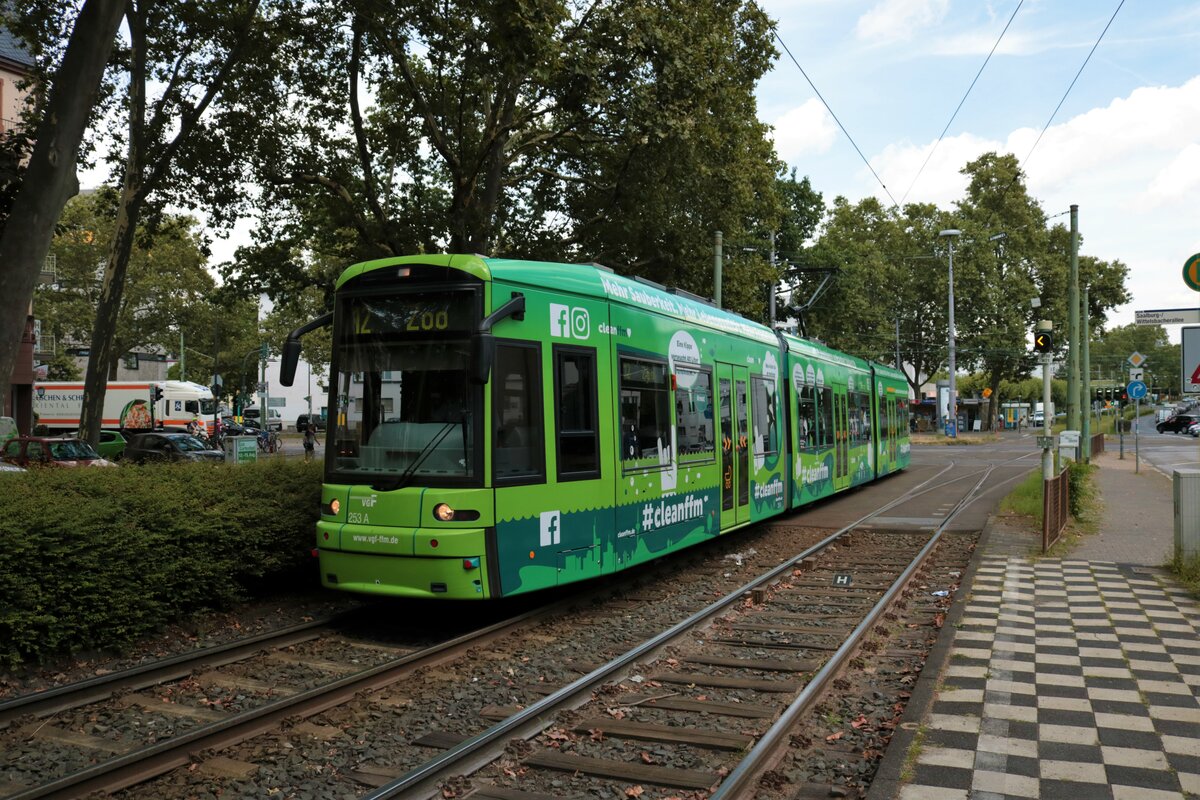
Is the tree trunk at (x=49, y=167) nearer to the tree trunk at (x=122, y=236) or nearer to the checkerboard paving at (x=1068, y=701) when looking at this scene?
the tree trunk at (x=122, y=236)

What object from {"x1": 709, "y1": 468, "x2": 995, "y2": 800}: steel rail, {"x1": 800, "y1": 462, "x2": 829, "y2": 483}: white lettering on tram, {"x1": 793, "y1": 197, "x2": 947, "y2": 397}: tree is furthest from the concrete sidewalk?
{"x1": 793, "y1": 197, "x2": 947, "y2": 397}: tree

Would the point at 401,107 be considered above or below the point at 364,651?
above

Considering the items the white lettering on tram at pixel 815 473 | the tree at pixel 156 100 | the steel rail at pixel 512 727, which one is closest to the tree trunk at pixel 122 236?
the tree at pixel 156 100

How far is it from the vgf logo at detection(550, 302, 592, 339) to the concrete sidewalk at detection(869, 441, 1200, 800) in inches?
163

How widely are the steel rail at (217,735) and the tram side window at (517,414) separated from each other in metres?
1.58

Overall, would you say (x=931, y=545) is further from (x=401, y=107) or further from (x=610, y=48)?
(x=401, y=107)

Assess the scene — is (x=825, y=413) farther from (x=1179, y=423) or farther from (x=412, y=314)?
(x=1179, y=423)

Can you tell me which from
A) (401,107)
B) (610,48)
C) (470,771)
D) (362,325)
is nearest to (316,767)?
(470,771)

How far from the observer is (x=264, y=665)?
7172mm

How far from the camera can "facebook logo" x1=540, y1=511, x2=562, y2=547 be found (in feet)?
27.0

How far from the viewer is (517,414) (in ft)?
26.6

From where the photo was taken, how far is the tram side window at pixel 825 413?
17952mm

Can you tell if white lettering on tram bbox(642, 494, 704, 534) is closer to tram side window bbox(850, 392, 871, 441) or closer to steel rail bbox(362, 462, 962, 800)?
steel rail bbox(362, 462, 962, 800)

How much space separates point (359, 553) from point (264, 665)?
3.97 ft
